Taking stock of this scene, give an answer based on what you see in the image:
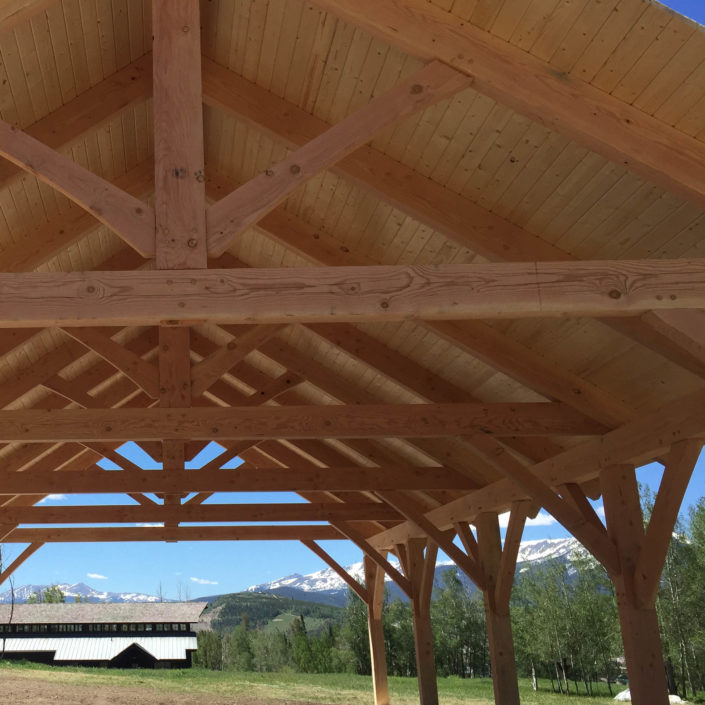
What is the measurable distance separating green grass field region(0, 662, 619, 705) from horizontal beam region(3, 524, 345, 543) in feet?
7.73

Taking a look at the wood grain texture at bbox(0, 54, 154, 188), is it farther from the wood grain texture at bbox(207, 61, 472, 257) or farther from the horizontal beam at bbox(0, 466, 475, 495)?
Answer: the horizontal beam at bbox(0, 466, 475, 495)

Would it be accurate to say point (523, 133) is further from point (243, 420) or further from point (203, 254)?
point (243, 420)

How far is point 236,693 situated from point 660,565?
887cm

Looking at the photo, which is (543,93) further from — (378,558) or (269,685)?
(269,685)

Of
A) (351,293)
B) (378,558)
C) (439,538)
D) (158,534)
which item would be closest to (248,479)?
(439,538)

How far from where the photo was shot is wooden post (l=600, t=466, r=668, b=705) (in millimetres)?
5348

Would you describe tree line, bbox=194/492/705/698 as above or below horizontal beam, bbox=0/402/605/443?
below

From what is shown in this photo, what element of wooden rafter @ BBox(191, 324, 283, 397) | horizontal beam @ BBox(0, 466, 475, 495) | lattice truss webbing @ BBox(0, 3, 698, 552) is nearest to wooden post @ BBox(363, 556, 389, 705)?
horizontal beam @ BBox(0, 466, 475, 495)

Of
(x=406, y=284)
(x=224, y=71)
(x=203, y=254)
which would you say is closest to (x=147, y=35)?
(x=224, y=71)

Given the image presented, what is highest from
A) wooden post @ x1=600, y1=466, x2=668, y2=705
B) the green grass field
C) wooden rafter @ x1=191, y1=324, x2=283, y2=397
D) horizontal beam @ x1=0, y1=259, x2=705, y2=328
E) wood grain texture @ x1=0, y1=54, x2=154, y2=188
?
wood grain texture @ x1=0, y1=54, x2=154, y2=188

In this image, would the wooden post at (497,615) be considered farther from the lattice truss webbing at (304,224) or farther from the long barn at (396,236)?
the lattice truss webbing at (304,224)

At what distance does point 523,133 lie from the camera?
432cm

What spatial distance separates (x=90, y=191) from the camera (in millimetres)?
3459

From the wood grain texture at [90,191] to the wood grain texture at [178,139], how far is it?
0.08 metres
